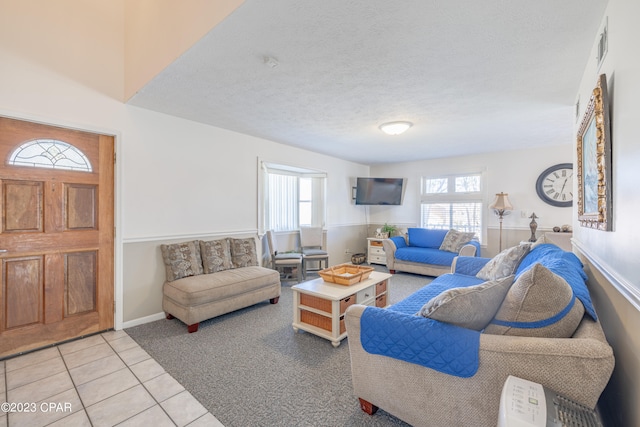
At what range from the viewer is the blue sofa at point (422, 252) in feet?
15.5

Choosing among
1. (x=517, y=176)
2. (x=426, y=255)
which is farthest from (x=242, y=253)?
(x=517, y=176)

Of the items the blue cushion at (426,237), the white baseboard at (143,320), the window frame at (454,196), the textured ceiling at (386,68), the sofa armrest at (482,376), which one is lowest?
the white baseboard at (143,320)

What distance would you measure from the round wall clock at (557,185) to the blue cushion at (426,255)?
1.86 m

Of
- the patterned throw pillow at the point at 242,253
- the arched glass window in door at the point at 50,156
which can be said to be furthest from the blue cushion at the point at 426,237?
the arched glass window in door at the point at 50,156

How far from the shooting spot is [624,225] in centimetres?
115

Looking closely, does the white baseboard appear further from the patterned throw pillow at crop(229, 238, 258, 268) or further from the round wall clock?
the round wall clock

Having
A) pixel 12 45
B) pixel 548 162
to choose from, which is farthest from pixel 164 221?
pixel 548 162

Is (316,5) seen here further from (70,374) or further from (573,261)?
(70,374)

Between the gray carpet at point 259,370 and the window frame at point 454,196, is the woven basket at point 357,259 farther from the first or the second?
the gray carpet at point 259,370

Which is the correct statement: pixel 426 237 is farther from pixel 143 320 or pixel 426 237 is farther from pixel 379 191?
pixel 143 320

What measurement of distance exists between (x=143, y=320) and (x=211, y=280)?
2.85 ft

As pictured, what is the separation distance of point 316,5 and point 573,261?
95.4 inches

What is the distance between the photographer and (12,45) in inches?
90.7

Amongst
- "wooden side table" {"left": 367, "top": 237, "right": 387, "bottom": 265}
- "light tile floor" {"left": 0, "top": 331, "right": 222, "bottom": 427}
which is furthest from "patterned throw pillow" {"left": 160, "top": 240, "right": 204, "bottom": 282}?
"wooden side table" {"left": 367, "top": 237, "right": 387, "bottom": 265}
